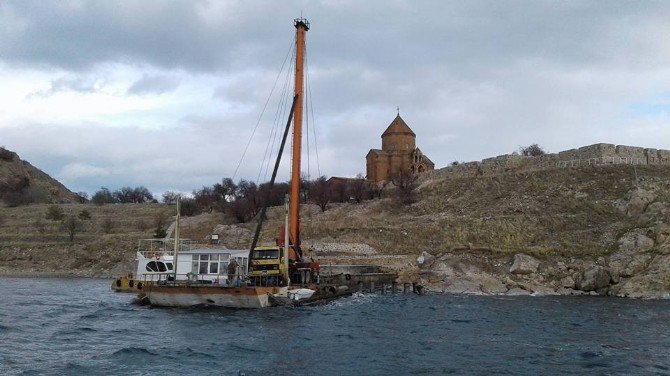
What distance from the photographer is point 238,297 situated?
89.4 ft

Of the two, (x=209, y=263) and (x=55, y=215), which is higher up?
(x=55, y=215)

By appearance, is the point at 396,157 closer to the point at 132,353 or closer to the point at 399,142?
the point at 399,142

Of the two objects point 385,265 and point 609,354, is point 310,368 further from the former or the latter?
point 385,265

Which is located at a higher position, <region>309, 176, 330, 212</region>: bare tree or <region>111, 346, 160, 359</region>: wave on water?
<region>309, 176, 330, 212</region>: bare tree

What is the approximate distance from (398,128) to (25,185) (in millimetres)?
90230

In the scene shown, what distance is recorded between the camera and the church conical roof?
94.4 m

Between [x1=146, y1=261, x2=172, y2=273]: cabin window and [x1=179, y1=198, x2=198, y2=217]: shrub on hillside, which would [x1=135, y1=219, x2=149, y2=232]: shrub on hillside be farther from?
[x1=146, y1=261, x2=172, y2=273]: cabin window

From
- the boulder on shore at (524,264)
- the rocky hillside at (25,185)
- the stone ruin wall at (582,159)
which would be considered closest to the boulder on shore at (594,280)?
the boulder on shore at (524,264)

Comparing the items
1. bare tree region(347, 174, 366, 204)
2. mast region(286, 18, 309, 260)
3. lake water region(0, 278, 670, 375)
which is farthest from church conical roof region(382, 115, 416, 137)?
lake water region(0, 278, 670, 375)

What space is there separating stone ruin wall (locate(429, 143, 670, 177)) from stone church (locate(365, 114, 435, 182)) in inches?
679

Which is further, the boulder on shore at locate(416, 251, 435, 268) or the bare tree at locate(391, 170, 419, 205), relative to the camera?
the bare tree at locate(391, 170, 419, 205)

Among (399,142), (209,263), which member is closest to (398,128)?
(399,142)

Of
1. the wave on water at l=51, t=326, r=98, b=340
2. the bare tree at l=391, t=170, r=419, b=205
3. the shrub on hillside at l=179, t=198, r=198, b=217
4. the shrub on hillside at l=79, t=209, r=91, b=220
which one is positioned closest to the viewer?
the wave on water at l=51, t=326, r=98, b=340

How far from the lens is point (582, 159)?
66625 mm
